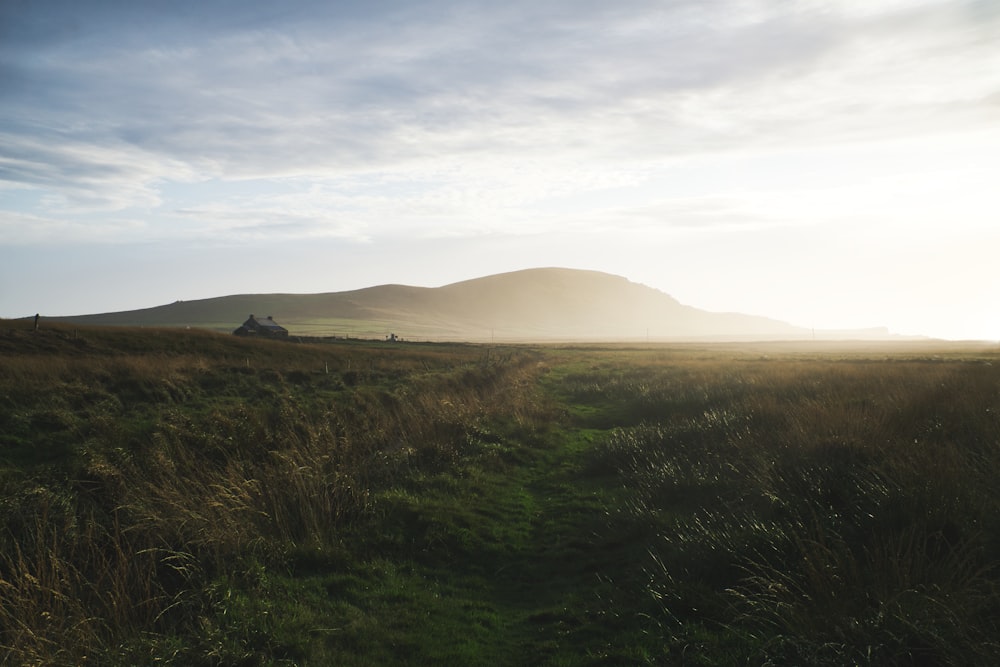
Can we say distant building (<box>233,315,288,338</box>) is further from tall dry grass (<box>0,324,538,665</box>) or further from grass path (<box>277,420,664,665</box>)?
grass path (<box>277,420,664,665</box>)

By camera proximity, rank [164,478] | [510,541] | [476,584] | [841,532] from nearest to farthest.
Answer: [841,532], [476,584], [510,541], [164,478]

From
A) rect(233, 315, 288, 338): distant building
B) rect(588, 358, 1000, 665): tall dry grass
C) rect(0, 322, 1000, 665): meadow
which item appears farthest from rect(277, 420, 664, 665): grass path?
rect(233, 315, 288, 338): distant building

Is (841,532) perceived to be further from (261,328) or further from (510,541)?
(261,328)

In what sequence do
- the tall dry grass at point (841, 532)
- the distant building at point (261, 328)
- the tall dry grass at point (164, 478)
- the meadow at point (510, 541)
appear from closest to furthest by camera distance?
the tall dry grass at point (841, 532) < the meadow at point (510, 541) < the tall dry grass at point (164, 478) < the distant building at point (261, 328)

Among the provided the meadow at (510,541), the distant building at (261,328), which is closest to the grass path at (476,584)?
the meadow at (510,541)

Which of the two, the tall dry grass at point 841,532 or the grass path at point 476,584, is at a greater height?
the tall dry grass at point 841,532

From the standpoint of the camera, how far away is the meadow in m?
5.39

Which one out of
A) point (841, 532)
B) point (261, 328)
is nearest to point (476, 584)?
point (841, 532)

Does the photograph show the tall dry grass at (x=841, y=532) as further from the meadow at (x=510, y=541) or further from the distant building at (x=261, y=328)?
the distant building at (x=261, y=328)

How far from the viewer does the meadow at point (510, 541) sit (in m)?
5.39

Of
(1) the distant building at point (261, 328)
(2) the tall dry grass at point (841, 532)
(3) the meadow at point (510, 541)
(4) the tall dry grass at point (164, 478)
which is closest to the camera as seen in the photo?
(2) the tall dry grass at point (841, 532)

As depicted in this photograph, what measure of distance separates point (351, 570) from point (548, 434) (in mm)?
11007

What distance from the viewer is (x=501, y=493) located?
1264 centimetres

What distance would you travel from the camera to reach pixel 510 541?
9844 mm
